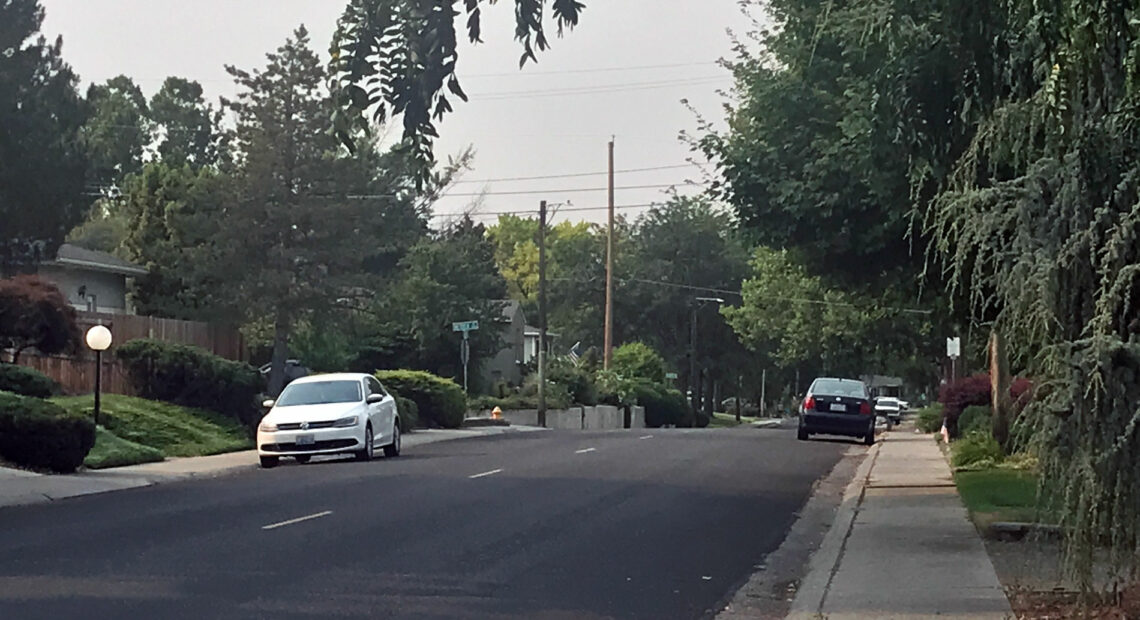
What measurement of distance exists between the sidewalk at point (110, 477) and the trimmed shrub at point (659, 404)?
4310 cm

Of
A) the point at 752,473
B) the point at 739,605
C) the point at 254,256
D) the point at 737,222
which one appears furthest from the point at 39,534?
the point at 254,256

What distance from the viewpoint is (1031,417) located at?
888 cm

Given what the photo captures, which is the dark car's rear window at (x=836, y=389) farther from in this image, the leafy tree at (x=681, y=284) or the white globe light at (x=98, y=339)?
the leafy tree at (x=681, y=284)

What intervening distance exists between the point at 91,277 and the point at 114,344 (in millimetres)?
12448

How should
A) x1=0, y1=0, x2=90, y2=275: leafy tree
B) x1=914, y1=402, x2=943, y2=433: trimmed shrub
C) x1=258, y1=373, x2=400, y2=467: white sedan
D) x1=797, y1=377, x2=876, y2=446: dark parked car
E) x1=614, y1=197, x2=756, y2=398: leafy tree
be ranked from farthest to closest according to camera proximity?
x1=614, y1=197, x2=756, y2=398: leafy tree
x1=914, y1=402, x2=943, y2=433: trimmed shrub
x1=0, y1=0, x2=90, y2=275: leafy tree
x1=797, y1=377, x2=876, y2=446: dark parked car
x1=258, y1=373, x2=400, y2=467: white sedan

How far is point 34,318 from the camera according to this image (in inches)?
1177

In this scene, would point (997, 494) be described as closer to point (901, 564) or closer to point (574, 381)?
point (901, 564)

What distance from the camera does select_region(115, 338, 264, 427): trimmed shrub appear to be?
33.0 meters

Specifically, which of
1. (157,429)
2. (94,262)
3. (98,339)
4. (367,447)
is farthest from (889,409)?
(98,339)

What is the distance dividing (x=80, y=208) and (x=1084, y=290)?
3501cm

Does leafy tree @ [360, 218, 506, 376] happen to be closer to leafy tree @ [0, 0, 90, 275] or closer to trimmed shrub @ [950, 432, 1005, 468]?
leafy tree @ [0, 0, 90, 275]

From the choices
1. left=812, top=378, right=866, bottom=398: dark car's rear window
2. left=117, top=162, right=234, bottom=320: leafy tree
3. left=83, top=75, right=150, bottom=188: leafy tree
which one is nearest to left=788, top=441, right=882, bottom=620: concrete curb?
left=812, top=378, right=866, bottom=398: dark car's rear window

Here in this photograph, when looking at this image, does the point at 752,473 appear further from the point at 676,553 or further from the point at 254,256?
the point at 254,256

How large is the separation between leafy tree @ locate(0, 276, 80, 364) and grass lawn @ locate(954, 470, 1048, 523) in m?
17.0
